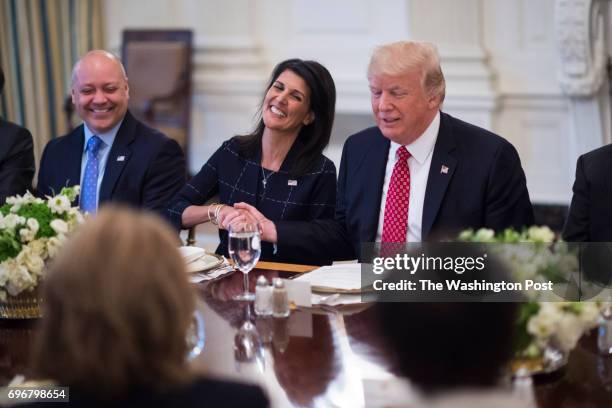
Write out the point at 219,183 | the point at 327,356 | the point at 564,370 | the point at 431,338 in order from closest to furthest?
the point at 431,338 → the point at 564,370 → the point at 327,356 → the point at 219,183

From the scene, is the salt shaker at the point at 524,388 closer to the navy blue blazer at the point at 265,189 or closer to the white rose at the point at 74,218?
the white rose at the point at 74,218

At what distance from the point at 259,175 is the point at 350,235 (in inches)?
16.6

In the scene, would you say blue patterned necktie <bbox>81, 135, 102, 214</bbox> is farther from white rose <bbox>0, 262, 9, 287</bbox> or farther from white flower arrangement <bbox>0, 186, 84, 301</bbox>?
white rose <bbox>0, 262, 9, 287</bbox>

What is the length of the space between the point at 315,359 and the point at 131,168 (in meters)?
1.77

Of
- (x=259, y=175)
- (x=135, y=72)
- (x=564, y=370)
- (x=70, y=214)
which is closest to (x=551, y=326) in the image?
(x=564, y=370)

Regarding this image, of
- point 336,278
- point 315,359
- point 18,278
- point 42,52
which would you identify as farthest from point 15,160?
point 42,52

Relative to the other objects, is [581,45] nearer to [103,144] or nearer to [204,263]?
[103,144]

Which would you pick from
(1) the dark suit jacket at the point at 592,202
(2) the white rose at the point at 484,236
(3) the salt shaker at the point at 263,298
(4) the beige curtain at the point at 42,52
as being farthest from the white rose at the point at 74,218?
(4) the beige curtain at the point at 42,52

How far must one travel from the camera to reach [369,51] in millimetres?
6332

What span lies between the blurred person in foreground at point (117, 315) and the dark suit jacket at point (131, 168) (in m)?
2.34

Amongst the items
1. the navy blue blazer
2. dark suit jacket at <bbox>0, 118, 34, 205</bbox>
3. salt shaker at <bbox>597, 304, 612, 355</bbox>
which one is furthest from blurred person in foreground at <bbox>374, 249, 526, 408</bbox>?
dark suit jacket at <bbox>0, 118, 34, 205</bbox>

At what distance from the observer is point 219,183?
3535 mm

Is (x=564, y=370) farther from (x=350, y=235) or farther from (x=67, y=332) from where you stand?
(x=350, y=235)

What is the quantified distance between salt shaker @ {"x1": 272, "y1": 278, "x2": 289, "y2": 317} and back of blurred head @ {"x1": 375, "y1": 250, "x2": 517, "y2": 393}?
534 mm
